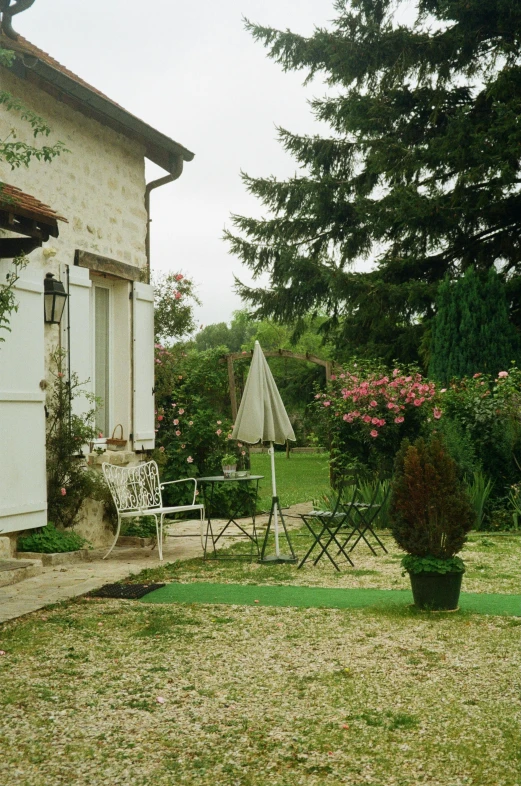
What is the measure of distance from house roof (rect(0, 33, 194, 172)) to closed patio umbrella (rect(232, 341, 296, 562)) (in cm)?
279

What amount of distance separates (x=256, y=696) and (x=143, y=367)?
19.2 feet

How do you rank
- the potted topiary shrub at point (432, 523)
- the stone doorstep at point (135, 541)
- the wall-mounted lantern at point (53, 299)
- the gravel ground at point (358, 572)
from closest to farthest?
the potted topiary shrub at point (432, 523)
the gravel ground at point (358, 572)
the wall-mounted lantern at point (53, 299)
the stone doorstep at point (135, 541)

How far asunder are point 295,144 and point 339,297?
4.63 metres

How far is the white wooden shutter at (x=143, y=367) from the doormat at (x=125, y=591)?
283cm

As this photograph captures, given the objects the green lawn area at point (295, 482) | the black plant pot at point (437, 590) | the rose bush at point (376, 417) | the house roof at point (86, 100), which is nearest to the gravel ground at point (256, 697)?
the black plant pot at point (437, 590)

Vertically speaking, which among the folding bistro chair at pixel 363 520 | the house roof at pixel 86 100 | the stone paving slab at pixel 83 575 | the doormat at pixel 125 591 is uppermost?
the house roof at pixel 86 100

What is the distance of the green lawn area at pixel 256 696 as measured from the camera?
308 centimetres

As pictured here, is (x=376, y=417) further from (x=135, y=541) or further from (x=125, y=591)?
(x=125, y=591)

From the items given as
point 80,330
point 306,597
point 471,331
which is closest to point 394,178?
point 471,331

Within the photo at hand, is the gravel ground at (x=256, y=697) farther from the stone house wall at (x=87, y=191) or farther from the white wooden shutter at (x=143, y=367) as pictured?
the white wooden shutter at (x=143, y=367)

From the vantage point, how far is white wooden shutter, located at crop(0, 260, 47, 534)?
709cm

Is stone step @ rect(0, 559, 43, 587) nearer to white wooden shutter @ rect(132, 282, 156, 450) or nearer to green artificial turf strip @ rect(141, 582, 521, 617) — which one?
green artificial turf strip @ rect(141, 582, 521, 617)

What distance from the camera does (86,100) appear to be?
797 centimetres

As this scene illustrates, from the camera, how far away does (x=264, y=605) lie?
5.89 m
